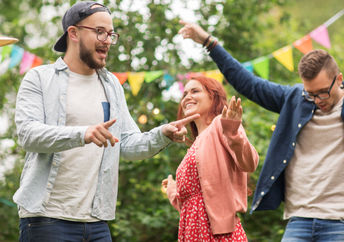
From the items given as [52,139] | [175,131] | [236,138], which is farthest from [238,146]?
[52,139]

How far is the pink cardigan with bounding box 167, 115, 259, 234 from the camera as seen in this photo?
103 inches

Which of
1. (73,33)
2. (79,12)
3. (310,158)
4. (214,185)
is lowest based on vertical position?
(214,185)

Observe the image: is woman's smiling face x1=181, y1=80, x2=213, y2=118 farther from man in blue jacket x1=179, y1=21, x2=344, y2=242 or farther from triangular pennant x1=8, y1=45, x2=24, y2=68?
triangular pennant x1=8, y1=45, x2=24, y2=68

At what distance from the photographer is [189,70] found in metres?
5.66

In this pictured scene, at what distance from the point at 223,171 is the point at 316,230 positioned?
589mm

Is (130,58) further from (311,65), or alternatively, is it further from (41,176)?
(41,176)

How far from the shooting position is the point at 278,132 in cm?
293

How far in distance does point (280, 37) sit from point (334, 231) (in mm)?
5000

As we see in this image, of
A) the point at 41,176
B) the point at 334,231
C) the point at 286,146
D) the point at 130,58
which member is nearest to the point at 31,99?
the point at 41,176

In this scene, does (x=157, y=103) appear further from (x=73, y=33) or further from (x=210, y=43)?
(x=73, y=33)

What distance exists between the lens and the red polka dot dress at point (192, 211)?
2.69m

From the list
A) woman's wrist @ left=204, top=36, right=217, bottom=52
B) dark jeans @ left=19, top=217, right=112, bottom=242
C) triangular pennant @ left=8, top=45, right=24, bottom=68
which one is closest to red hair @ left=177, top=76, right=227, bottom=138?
woman's wrist @ left=204, top=36, right=217, bottom=52

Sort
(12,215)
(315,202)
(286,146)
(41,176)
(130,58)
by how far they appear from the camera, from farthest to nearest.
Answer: (12,215) < (130,58) < (286,146) < (315,202) < (41,176)

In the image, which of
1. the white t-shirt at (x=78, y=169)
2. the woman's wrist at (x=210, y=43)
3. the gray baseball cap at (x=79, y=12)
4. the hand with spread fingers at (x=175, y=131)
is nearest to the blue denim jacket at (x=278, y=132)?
the woman's wrist at (x=210, y=43)
